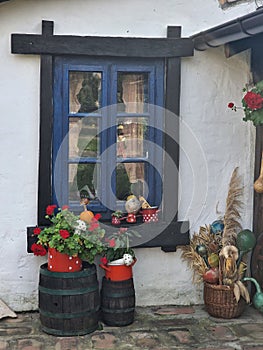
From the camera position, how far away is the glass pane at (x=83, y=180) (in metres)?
5.54

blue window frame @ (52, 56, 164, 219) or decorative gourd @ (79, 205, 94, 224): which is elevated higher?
blue window frame @ (52, 56, 164, 219)

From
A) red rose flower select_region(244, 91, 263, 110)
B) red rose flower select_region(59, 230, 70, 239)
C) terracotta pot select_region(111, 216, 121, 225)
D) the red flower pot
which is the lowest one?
the red flower pot

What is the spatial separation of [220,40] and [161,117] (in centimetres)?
91

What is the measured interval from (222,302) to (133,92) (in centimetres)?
210

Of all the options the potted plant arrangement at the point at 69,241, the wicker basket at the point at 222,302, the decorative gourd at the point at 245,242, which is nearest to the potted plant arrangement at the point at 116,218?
the potted plant arrangement at the point at 69,241

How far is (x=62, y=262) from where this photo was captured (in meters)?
5.04

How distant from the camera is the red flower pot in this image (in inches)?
198

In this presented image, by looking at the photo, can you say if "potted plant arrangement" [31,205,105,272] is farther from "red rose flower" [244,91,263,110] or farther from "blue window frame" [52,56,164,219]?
"red rose flower" [244,91,263,110]

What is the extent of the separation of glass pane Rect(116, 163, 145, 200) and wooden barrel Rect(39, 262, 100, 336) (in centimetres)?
91

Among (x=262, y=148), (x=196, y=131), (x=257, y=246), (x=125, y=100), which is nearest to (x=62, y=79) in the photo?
(x=125, y=100)

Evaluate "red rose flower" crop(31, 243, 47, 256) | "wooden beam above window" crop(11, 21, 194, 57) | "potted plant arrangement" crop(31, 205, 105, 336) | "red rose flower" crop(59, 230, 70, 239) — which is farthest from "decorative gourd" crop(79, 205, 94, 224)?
"wooden beam above window" crop(11, 21, 194, 57)

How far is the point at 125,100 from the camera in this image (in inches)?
221

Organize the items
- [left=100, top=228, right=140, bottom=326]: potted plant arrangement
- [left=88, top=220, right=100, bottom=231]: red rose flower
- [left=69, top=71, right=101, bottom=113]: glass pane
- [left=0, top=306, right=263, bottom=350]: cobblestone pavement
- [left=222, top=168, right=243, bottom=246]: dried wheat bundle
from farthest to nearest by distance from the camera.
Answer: [left=222, top=168, right=243, bottom=246]: dried wheat bundle
[left=69, top=71, right=101, bottom=113]: glass pane
[left=100, top=228, right=140, bottom=326]: potted plant arrangement
[left=88, top=220, right=100, bottom=231]: red rose flower
[left=0, top=306, right=263, bottom=350]: cobblestone pavement

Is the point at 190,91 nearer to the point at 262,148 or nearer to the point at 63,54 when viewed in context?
the point at 262,148
